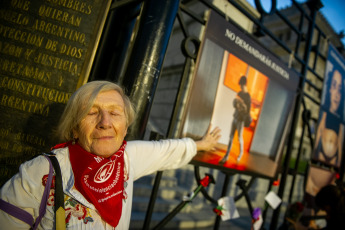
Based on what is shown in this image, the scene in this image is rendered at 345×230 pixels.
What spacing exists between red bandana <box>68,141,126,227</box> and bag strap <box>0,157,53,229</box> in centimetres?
12

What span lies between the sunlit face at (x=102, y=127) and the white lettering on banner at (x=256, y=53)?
1221 mm

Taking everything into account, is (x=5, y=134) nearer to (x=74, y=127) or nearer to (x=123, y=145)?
(x=74, y=127)

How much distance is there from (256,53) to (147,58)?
1.23 m

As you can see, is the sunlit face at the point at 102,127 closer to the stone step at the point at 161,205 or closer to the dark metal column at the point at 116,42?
the dark metal column at the point at 116,42

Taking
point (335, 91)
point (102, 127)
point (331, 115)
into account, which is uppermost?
point (335, 91)

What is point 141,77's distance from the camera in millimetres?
1467

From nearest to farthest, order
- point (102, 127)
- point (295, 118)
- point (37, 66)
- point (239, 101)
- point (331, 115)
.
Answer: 1. point (102, 127)
2. point (37, 66)
3. point (239, 101)
4. point (295, 118)
5. point (331, 115)

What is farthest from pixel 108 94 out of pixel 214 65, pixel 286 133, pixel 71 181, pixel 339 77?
pixel 339 77

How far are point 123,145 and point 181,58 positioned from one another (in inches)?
245

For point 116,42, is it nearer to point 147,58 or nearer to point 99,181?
point 147,58

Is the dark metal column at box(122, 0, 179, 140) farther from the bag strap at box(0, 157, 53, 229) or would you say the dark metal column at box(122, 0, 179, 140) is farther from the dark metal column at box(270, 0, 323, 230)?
the dark metal column at box(270, 0, 323, 230)

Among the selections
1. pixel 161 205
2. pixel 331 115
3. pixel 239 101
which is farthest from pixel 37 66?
pixel 331 115

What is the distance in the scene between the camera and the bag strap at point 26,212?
855 mm

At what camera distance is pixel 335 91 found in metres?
3.28
